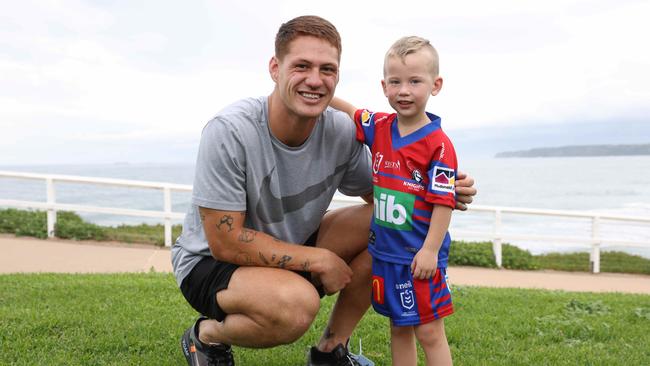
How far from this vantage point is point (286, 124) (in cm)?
286

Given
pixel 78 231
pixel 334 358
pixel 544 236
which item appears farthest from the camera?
pixel 544 236

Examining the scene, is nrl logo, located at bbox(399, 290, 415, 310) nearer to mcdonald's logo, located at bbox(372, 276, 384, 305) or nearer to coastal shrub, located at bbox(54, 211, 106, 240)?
mcdonald's logo, located at bbox(372, 276, 384, 305)

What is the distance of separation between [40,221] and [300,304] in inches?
358

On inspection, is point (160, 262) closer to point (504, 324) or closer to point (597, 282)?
point (504, 324)

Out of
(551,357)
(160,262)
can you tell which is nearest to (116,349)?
(551,357)

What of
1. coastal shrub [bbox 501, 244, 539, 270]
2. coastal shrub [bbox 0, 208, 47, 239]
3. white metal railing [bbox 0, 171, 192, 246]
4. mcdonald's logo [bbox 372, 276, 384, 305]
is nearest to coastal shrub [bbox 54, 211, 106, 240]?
white metal railing [bbox 0, 171, 192, 246]

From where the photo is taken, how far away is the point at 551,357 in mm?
3654

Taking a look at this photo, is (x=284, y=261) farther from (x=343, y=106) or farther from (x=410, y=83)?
(x=410, y=83)

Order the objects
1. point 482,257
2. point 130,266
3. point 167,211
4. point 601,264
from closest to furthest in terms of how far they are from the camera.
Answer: point 130,266 → point 167,211 → point 482,257 → point 601,264

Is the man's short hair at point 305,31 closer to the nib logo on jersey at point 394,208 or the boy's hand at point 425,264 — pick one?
the nib logo on jersey at point 394,208

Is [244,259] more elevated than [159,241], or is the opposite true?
[244,259]

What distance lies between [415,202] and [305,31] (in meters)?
0.93

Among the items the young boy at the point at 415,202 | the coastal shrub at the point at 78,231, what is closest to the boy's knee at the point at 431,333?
the young boy at the point at 415,202

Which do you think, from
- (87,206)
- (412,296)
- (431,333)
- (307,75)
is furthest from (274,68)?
(87,206)
